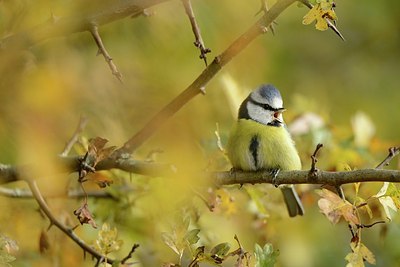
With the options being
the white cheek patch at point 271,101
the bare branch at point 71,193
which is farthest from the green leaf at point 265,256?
the white cheek patch at point 271,101

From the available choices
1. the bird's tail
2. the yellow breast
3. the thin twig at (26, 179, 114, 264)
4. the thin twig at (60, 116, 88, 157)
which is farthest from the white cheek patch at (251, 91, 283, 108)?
the thin twig at (26, 179, 114, 264)

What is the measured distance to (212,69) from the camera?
8.18ft

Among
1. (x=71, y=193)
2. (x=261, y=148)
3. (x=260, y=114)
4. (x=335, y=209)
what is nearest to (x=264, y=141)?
(x=261, y=148)

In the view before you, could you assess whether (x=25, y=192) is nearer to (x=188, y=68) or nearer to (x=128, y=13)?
(x=128, y=13)

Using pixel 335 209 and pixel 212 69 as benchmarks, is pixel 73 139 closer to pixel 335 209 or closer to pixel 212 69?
pixel 212 69

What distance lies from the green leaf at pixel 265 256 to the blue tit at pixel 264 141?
84cm

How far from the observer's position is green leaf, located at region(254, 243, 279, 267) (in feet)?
7.30

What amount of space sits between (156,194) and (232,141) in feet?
1.32

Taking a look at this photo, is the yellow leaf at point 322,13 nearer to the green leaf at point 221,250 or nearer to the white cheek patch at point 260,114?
the green leaf at point 221,250

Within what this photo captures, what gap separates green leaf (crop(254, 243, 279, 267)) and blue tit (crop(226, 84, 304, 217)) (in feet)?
2.74

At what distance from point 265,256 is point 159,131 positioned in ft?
4.72

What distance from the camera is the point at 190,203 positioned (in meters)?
2.97

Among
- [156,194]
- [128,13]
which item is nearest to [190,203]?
[156,194]

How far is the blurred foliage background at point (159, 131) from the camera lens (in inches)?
115
